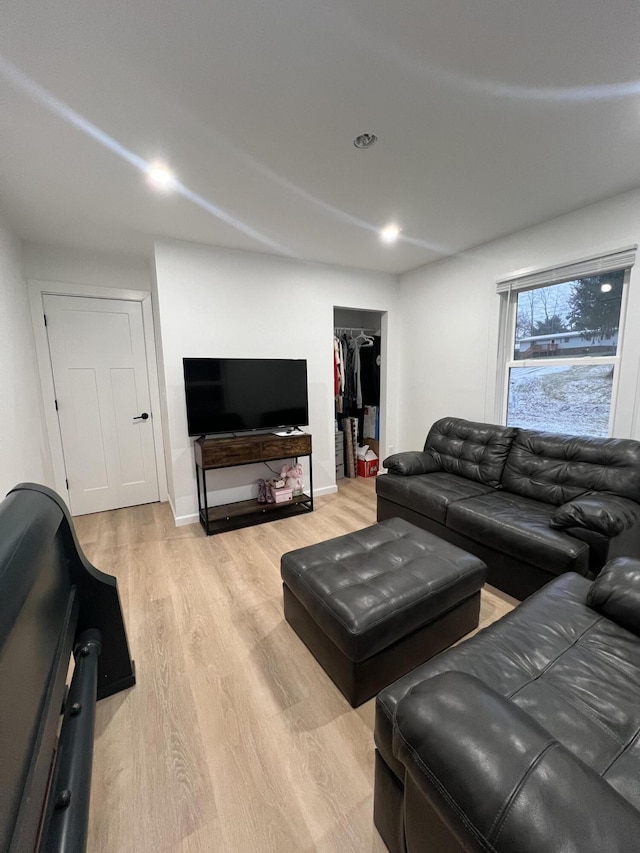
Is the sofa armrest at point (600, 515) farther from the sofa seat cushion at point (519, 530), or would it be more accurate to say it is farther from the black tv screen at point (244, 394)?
the black tv screen at point (244, 394)

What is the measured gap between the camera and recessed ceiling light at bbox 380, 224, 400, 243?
278cm

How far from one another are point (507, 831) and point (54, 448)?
Answer: 12.5 ft

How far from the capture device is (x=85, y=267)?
3.12m

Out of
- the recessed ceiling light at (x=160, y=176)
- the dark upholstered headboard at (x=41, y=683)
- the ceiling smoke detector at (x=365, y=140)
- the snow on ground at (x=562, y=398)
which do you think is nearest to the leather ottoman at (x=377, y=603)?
the dark upholstered headboard at (x=41, y=683)

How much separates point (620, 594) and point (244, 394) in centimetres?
274

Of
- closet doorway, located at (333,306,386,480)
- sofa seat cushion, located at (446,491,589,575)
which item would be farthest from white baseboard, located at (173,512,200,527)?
sofa seat cushion, located at (446,491,589,575)

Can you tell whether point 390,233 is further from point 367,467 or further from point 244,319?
point 367,467

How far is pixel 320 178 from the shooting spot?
6.69ft

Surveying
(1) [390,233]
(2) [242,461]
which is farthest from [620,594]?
(1) [390,233]

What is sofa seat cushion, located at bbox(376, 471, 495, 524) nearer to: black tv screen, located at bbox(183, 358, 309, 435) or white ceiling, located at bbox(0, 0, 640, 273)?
black tv screen, located at bbox(183, 358, 309, 435)

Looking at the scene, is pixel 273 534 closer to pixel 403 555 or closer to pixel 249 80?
pixel 403 555

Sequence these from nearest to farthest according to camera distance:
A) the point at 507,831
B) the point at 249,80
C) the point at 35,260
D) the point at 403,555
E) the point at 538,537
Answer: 1. the point at 507,831
2. the point at 249,80
3. the point at 403,555
4. the point at 538,537
5. the point at 35,260

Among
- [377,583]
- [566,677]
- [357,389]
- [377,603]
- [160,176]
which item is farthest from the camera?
[357,389]

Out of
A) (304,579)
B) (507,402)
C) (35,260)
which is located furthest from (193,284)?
(507,402)
